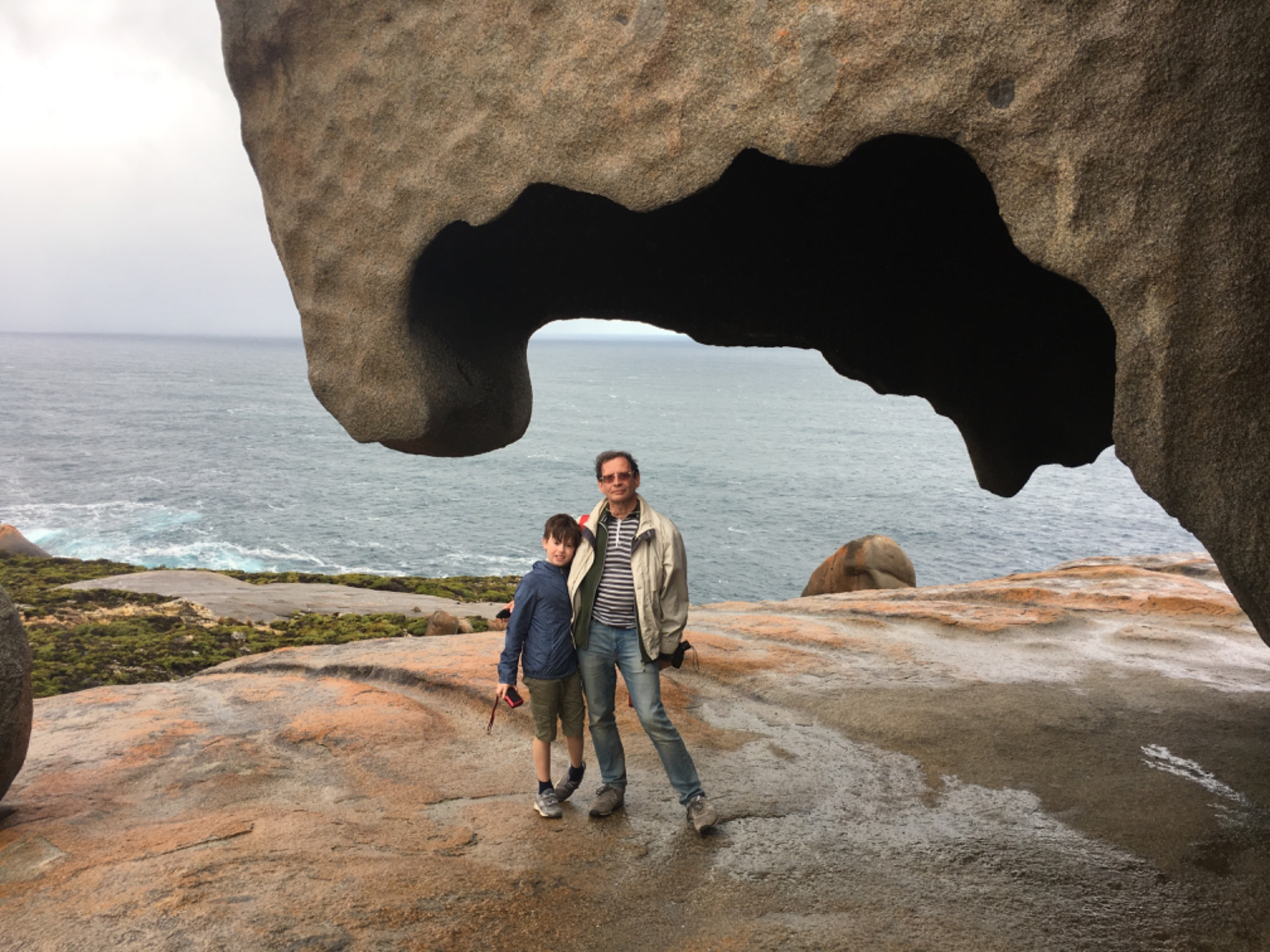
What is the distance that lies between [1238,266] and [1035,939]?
11.1 ft

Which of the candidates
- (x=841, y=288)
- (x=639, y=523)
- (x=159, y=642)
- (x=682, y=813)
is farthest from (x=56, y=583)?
(x=639, y=523)

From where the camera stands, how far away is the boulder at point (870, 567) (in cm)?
1930

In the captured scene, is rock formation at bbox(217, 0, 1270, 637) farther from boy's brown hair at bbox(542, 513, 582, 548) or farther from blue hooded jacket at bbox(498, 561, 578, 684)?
blue hooded jacket at bbox(498, 561, 578, 684)

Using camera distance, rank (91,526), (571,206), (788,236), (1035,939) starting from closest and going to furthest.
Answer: (1035,939) < (571,206) < (788,236) < (91,526)

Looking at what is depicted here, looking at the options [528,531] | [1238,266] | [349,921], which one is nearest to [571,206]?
[1238,266]

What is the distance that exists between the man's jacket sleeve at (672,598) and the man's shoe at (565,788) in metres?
1.27

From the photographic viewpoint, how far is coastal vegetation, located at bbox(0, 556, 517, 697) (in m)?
16.1

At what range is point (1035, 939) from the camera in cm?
444

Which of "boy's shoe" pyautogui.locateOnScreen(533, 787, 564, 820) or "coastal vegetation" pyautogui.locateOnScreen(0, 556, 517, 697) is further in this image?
"coastal vegetation" pyautogui.locateOnScreen(0, 556, 517, 697)

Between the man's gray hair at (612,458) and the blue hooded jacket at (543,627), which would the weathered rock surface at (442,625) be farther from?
the man's gray hair at (612,458)

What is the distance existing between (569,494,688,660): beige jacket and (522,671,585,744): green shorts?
2.08ft

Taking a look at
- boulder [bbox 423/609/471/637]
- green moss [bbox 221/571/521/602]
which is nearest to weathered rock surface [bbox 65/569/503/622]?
green moss [bbox 221/571/521/602]

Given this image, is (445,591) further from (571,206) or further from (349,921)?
(349,921)

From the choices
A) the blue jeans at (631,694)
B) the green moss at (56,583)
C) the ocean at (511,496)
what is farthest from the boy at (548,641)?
the ocean at (511,496)
